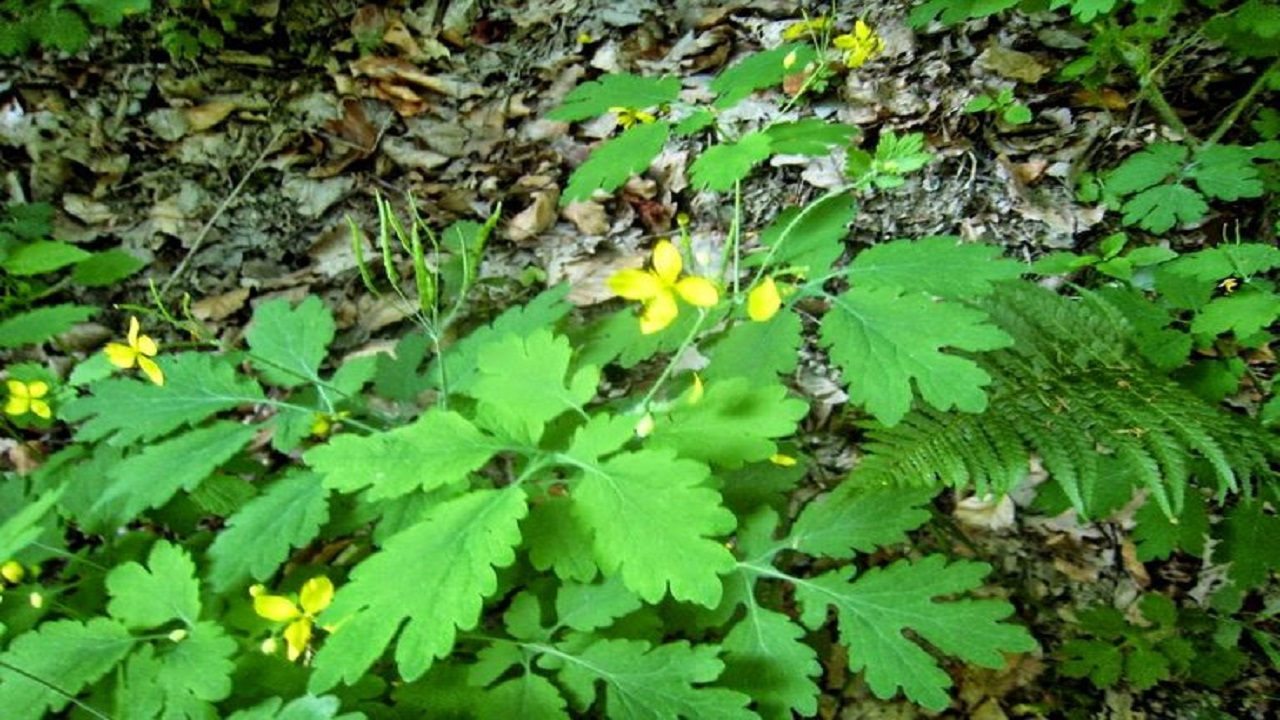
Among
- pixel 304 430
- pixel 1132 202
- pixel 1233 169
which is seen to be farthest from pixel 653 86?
pixel 1233 169

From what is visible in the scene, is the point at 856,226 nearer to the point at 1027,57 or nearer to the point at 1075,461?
the point at 1027,57

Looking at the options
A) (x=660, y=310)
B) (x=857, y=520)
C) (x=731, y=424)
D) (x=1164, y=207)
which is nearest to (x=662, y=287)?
(x=660, y=310)

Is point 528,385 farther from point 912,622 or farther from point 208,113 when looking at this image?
point 208,113

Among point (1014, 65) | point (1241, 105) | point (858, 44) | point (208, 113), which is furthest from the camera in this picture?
point (208, 113)

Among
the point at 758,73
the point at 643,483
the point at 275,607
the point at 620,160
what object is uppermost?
the point at 758,73

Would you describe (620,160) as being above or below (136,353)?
above

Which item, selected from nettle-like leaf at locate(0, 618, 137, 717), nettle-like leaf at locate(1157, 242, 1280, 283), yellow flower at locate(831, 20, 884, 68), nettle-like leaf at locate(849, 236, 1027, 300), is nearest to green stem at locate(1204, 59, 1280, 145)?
nettle-like leaf at locate(1157, 242, 1280, 283)
